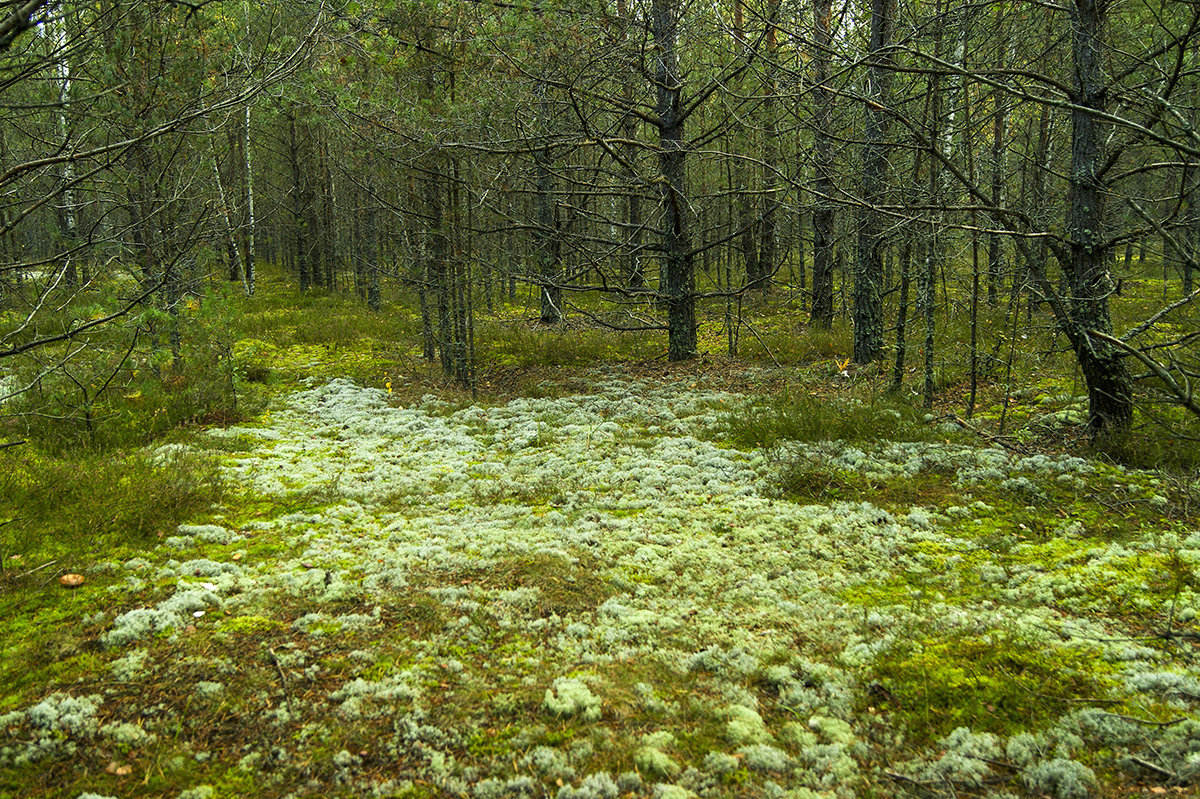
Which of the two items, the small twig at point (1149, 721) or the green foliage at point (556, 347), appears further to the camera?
the green foliage at point (556, 347)

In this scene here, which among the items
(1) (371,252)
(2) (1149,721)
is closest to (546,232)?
(2) (1149,721)

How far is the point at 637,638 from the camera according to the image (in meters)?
3.98

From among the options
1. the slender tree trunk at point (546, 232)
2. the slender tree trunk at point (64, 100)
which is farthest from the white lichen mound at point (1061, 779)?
the slender tree trunk at point (546, 232)

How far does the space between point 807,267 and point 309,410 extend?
2652 centimetres

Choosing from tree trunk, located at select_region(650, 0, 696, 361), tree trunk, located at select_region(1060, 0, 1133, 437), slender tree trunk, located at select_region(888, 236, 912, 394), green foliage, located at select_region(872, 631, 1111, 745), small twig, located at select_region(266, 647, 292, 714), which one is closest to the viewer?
green foliage, located at select_region(872, 631, 1111, 745)

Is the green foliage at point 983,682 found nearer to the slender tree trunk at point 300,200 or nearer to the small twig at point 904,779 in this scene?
the small twig at point 904,779

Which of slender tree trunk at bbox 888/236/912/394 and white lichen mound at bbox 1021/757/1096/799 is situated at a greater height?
slender tree trunk at bbox 888/236/912/394

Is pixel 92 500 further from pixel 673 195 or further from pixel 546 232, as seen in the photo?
pixel 673 195

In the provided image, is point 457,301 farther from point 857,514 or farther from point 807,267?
point 807,267

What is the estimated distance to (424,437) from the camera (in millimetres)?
8414

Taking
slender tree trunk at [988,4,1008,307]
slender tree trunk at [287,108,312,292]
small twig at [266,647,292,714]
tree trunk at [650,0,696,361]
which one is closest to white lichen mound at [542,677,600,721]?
small twig at [266,647,292,714]

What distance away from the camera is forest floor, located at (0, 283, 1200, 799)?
2859 millimetres

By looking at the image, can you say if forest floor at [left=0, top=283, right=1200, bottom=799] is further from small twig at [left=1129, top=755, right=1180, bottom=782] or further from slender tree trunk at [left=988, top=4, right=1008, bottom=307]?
slender tree trunk at [left=988, top=4, right=1008, bottom=307]

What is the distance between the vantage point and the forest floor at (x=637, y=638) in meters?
2.86
